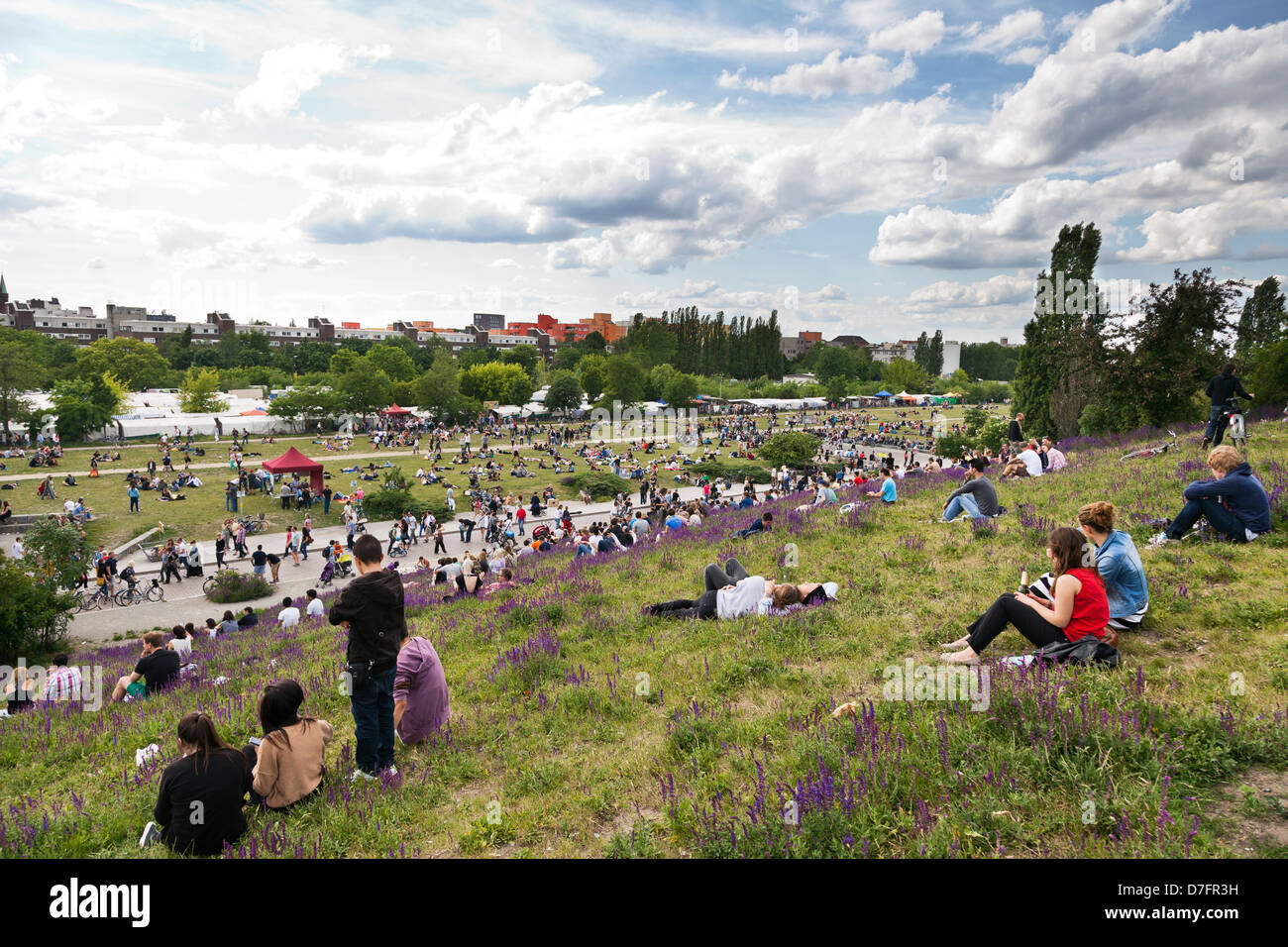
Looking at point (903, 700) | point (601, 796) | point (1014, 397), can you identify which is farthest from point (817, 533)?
point (1014, 397)

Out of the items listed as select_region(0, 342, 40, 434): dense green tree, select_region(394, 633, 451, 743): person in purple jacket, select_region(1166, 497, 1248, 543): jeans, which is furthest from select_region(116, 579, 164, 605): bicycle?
select_region(0, 342, 40, 434): dense green tree

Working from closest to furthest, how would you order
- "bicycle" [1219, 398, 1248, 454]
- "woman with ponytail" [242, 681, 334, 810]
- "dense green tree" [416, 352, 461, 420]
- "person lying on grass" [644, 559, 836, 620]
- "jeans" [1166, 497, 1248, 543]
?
1. "woman with ponytail" [242, 681, 334, 810]
2. "jeans" [1166, 497, 1248, 543]
3. "person lying on grass" [644, 559, 836, 620]
4. "bicycle" [1219, 398, 1248, 454]
5. "dense green tree" [416, 352, 461, 420]

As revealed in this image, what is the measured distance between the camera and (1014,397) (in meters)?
41.1

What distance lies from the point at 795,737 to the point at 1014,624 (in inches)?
91.2

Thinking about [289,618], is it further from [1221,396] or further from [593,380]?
[593,380]

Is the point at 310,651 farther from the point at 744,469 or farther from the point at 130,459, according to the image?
the point at 130,459

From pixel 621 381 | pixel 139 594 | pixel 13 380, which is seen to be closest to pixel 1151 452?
pixel 139 594

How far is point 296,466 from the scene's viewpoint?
3456cm

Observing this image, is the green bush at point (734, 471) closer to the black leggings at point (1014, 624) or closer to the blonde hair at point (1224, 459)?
the blonde hair at point (1224, 459)

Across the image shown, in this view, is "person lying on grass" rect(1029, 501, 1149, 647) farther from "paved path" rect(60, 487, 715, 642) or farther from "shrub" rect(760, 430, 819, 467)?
"shrub" rect(760, 430, 819, 467)

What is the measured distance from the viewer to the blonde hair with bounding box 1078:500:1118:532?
5445 mm

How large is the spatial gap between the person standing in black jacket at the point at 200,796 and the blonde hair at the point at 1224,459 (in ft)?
30.3

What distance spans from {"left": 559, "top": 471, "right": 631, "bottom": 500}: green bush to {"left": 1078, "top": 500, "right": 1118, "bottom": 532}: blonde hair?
114ft
